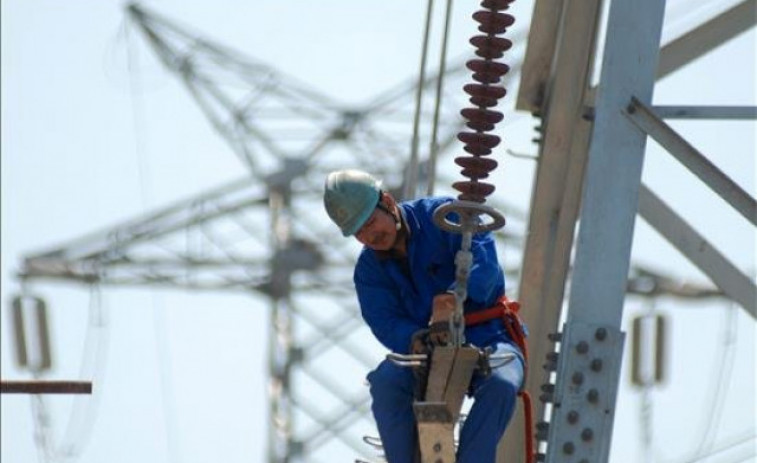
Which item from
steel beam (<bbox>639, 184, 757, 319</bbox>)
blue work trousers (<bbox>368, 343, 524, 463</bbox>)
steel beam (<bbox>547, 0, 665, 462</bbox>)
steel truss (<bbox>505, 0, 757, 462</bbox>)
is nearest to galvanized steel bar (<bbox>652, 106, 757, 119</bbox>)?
steel truss (<bbox>505, 0, 757, 462</bbox>)

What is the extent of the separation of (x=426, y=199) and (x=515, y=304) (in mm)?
524

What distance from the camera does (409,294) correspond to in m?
13.3

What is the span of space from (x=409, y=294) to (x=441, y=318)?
1.41ft

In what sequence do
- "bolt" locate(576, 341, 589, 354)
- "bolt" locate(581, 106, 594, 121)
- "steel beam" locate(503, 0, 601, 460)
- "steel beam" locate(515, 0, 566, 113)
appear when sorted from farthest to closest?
"steel beam" locate(515, 0, 566, 113) < "steel beam" locate(503, 0, 601, 460) < "bolt" locate(581, 106, 594, 121) < "bolt" locate(576, 341, 589, 354)

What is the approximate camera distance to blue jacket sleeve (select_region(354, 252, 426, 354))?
13.2m

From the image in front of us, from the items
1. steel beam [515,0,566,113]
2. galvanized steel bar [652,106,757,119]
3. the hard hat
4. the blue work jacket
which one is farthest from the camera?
steel beam [515,0,566,113]

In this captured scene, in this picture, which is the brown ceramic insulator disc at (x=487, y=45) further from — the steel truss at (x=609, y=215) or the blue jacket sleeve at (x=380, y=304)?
the blue jacket sleeve at (x=380, y=304)

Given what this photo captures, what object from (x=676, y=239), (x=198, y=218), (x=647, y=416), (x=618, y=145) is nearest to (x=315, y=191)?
(x=198, y=218)

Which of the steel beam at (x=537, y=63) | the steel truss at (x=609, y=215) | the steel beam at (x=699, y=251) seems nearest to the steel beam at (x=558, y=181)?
the steel beam at (x=537, y=63)

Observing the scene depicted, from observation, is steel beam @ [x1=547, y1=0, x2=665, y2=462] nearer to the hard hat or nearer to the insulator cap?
the insulator cap

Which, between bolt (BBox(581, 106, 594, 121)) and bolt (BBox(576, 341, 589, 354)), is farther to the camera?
bolt (BBox(581, 106, 594, 121))

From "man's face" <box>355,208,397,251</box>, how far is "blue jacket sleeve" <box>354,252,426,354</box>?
0.19 m

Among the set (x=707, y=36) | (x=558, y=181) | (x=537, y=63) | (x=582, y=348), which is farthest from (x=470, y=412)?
(x=707, y=36)

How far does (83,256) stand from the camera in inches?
1483
